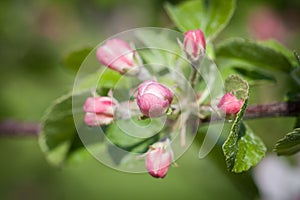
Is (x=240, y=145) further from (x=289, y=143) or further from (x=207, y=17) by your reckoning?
(x=207, y=17)

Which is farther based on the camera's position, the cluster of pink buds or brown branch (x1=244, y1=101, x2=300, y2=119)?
brown branch (x1=244, y1=101, x2=300, y2=119)

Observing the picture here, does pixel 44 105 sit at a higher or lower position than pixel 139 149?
higher

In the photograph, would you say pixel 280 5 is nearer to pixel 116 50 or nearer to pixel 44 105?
pixel 44 105

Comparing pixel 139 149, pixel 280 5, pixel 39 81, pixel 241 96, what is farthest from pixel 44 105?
pixel 241 96

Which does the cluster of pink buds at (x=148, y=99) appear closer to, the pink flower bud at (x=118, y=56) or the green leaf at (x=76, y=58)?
the pink flower bud at (x=118, y=56)

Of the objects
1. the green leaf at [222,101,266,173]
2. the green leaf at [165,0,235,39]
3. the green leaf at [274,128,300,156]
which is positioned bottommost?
the green leaf at [274,128,300,156]

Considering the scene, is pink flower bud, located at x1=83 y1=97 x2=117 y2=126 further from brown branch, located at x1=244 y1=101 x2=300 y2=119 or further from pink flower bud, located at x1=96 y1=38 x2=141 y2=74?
brown branch, located at x1=244 y1=101 x2=300 y2=119

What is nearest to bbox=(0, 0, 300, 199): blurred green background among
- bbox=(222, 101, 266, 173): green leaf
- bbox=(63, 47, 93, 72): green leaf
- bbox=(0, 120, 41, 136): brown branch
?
bbox=(0, 120, 41, 136): brown branch
